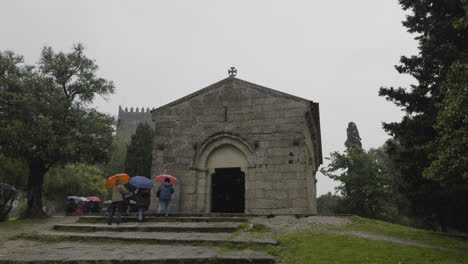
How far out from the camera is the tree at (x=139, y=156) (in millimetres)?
33438

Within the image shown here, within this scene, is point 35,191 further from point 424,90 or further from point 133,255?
point 424,90

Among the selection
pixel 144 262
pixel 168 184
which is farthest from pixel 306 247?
pixel 168 184

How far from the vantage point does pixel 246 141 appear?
46.5 feet

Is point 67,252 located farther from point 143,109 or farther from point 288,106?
point 143,109

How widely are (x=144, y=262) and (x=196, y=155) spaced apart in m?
8.15

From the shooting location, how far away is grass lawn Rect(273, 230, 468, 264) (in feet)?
20.7

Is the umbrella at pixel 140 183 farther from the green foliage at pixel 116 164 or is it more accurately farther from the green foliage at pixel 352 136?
the green foliage at pixel 352 136

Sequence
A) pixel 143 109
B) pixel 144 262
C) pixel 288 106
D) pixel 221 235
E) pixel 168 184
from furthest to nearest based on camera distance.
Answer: pixel 143 109 → pixel 288 106 → pixel 168 184 → pixel 221 235 → pixel 144 262

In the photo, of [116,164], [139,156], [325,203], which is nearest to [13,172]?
[139,156]

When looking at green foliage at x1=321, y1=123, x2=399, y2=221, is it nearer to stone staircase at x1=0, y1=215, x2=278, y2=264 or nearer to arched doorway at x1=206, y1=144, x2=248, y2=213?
arched doorway at x1=206, y1=144, x2=248, y2=213

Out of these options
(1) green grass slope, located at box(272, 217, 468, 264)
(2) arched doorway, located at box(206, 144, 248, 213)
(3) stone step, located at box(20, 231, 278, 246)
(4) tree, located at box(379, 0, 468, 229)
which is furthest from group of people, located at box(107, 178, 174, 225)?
(4) tree, located at box(379, 0, 468, 229)

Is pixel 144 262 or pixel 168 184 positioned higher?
pixel 168 184

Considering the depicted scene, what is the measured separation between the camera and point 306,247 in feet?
24.4

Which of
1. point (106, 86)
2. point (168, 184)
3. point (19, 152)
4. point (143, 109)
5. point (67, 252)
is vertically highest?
point (143, 109)
